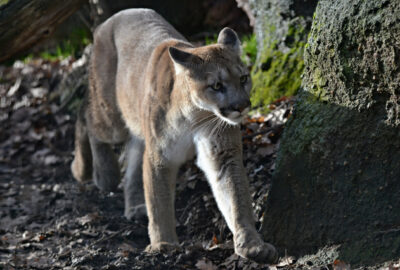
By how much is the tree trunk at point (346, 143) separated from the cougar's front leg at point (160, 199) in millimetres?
866

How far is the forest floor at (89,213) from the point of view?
4445 mm

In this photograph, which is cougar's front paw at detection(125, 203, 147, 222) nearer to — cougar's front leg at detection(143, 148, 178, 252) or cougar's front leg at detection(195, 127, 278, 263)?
cougar's front leg at detection(143, 148, 178, 252)

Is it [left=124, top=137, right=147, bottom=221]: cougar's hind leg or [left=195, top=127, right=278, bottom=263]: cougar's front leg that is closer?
[left=195, top=127, right=278, bottom=263]: cougar's front leg

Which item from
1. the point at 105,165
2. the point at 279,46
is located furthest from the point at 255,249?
the point at 105,165

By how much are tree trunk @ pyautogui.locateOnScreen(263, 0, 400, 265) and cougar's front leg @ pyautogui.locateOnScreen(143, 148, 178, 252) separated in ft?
2.84

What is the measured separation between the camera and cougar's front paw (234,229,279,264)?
3959 millimetres

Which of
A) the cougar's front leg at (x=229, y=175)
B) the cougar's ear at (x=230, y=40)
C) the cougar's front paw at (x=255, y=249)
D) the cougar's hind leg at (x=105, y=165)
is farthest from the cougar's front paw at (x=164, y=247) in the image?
the cougar's hind leg at (x=105, y=165)

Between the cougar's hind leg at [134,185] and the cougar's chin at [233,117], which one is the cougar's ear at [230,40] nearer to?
the cougar's chin at [233,117]

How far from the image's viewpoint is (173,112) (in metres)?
4.42

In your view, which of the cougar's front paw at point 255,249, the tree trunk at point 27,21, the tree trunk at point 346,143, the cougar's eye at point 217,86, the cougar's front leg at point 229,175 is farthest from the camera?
the tree trunk at point 27,21

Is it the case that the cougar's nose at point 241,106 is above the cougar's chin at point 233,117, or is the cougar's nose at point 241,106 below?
above

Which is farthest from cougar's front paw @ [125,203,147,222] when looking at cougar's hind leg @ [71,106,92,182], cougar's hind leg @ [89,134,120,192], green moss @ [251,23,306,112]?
green moss @ [251,23,306,112]

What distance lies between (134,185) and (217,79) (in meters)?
2.08

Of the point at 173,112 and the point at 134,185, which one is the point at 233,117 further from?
the point at 134,185
